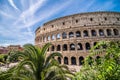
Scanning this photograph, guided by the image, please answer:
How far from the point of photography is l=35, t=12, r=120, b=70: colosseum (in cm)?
2644

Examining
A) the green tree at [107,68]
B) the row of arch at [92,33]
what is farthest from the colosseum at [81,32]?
the green tree at [107,68]

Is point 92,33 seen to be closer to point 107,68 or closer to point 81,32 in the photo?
point 81,32

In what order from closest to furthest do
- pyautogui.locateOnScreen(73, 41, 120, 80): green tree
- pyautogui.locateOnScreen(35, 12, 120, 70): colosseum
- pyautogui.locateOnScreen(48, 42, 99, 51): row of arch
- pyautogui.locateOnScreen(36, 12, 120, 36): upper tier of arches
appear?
pyautogui.locateOnScreen(73, 41, 120, 80): green tree
pyautogui.locateOnScreen(35, 12, 120, 70): colosseum
pyautogui.locateOnScreen(48, 42, 99, 51): row of arch
pyautogui.locateOnScreen(36, 12, 120, 36): upper tier of arches

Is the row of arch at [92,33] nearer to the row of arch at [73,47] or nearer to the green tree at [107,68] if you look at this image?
the row of arch at [73,47]

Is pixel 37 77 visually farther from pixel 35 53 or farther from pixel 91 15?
pixel 91 15

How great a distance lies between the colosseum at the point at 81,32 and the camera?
86.7 ft

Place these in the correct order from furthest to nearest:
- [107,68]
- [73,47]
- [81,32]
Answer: [73,47] → [81,32] → [107,68]

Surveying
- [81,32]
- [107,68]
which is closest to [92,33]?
[81,32]

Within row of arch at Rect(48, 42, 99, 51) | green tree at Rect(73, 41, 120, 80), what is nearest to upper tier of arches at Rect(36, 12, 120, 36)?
row of arch at Rect(48, 42, 99, 51)

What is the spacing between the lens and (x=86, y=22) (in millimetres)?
27688

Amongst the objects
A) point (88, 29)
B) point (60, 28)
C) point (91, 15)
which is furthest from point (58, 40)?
point (91, 15)

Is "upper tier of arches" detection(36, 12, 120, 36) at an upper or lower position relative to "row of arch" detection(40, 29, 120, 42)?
upper

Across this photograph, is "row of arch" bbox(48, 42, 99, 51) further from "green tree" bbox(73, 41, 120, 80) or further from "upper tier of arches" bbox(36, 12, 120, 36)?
"green tree" bbox(73, 41, 120, 80)

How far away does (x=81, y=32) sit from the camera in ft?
89.3
